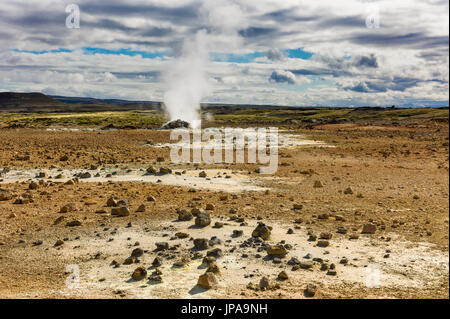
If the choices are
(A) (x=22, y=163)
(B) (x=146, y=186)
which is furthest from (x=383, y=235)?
(A) (x=22, y=163)

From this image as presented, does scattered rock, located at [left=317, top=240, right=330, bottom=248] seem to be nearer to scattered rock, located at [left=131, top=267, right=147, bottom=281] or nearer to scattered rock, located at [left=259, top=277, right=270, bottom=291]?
scattered rock, located at [left=259, top=277, right=270, bottom=291]

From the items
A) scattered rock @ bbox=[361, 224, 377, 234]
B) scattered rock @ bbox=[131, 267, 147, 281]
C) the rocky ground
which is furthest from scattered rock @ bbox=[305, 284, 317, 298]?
scattered rock @ bbox=[361, 224, 377, 234]

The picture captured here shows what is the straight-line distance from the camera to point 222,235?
1052 cm

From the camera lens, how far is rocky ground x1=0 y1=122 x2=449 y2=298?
24.9ft

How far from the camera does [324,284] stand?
7.64 meters

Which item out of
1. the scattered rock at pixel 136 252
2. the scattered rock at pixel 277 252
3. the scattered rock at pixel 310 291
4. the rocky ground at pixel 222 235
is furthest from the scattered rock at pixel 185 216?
the scattered rock at pixel 310 291

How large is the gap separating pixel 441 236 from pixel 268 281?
548 centimetres

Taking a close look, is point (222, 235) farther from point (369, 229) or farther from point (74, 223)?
point (74, 223)

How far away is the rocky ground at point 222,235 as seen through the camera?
7.60 m

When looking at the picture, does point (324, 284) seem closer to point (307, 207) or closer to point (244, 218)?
point (244, 218)

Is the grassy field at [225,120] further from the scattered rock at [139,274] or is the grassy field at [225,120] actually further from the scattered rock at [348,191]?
the scattered rock at [139,274]

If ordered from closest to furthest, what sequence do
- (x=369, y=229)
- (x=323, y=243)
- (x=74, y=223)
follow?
(x=323, y=243)
(x=369, y=229)
(x=74, y=223)

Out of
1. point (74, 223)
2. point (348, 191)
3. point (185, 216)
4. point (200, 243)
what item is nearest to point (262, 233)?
point (200, 243)

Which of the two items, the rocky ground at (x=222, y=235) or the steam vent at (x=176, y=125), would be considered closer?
the rocky ground at (x=222, y=235)
